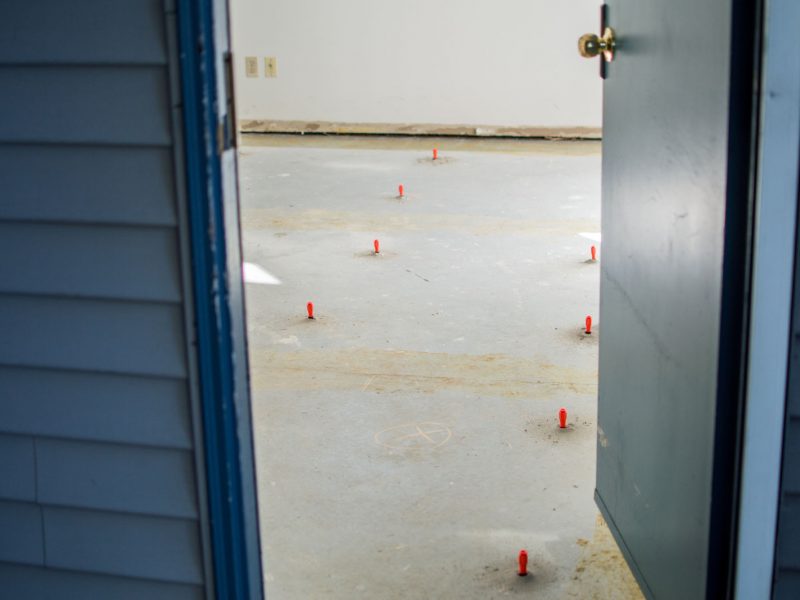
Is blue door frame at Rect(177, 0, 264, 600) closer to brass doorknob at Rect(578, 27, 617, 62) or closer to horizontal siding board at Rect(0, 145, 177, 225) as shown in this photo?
horizontal siding board at Rect(0, 145, 177, 225)

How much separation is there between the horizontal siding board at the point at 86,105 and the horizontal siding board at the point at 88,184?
0.09ft

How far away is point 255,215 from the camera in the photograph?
799 centimetres

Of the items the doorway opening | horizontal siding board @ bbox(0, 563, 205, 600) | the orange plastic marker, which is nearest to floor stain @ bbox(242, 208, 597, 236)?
the doorway opening

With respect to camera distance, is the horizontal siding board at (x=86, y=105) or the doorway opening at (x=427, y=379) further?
the doorway opening at (x=427, y=379)

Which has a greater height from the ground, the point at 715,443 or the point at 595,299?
the point at 715,443

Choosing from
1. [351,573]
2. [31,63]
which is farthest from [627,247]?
[31,63]

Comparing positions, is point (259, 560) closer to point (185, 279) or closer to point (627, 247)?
point (185, 279)

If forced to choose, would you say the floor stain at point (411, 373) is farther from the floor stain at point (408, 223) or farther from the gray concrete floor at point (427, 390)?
the floor stain at point (408, 223)

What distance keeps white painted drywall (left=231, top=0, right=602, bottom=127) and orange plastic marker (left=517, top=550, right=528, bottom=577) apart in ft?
26.3

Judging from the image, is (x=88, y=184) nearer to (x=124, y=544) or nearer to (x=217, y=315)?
(x=217, y=315)

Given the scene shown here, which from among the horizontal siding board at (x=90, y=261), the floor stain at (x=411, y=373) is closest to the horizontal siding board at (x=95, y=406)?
the horizontal siding board at (x=90, y=261)

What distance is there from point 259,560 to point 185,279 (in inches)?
27.8

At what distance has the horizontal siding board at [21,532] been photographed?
7.68ft

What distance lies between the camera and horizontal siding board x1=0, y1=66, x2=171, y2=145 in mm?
1992
